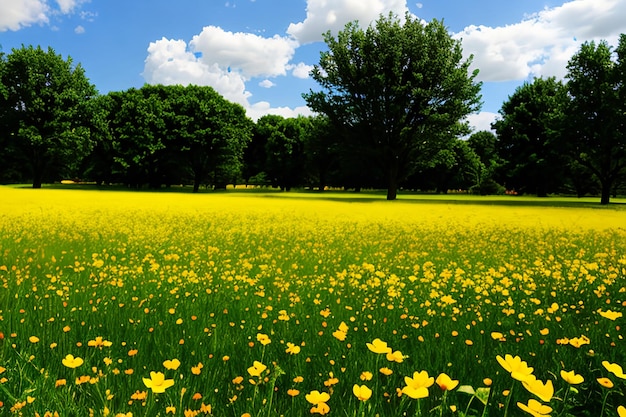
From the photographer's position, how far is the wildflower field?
2.50m

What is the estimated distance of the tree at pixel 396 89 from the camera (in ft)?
127

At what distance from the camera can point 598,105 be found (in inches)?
1423

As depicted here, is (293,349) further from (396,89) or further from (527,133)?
(527,133)

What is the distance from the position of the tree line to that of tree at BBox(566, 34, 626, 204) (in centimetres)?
11

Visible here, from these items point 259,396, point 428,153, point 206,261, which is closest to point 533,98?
point 428,153

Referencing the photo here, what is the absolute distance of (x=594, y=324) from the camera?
14.4 feet

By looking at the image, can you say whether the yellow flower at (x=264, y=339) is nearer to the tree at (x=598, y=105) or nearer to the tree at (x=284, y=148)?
the tree at (x=598, y=105)

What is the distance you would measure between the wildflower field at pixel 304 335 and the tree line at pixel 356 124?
32.4 metres

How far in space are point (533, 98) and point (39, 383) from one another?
6408 cm

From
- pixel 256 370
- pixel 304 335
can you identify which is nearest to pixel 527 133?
pixel 304 335

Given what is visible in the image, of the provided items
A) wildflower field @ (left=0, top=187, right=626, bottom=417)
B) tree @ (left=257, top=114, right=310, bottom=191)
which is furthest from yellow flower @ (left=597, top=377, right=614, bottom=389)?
tree @ (left=257, top=114, right=310, bottom=191)

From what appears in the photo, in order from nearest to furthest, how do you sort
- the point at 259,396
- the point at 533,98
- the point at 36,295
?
the point at 259,396 < the point at 36,295 < the point at 533,98

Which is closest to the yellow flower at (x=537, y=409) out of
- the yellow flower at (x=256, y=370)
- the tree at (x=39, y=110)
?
the yellow flower at (x=256, y=370)

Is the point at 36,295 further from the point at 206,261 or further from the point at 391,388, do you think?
Result: the point at 391,388
